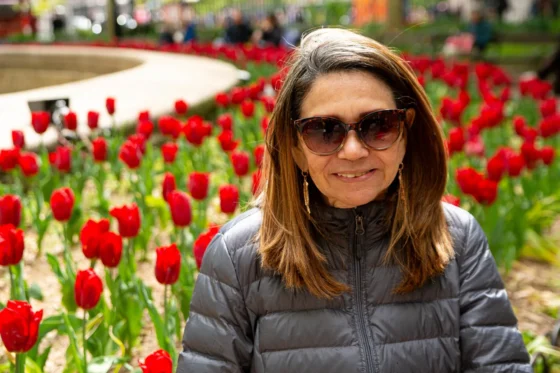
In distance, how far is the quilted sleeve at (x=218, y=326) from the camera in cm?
171

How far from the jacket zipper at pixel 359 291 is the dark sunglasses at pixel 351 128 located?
0.60 feet

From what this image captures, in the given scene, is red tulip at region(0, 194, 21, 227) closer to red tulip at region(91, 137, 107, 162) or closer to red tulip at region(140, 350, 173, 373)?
red tulip at region(91, 137, 107, 162)

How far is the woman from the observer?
5.60 ft

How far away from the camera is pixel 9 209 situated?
100 inches

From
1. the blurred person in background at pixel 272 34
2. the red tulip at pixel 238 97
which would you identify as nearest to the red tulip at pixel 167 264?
the red tulip at pixel 238 97

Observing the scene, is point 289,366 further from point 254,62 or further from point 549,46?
point 549,46

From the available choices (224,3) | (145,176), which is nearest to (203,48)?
(145,176)

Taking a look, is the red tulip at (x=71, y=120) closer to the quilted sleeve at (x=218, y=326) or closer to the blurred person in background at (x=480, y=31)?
the quilted sleeve at (x=218, y=326)

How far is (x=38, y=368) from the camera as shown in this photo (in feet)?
6.87

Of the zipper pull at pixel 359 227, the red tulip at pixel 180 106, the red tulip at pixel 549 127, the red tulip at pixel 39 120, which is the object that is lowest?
the red tulip at pixel 549 127

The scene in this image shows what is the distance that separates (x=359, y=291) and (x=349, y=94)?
1.46 feet

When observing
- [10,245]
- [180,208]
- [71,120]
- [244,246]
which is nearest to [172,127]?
[71,120]

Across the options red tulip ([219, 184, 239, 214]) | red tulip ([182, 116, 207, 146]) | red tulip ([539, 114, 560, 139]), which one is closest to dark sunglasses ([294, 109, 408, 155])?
red tulip ([219, 184, 239, 214])

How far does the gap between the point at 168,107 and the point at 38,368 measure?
3279 millimetres
